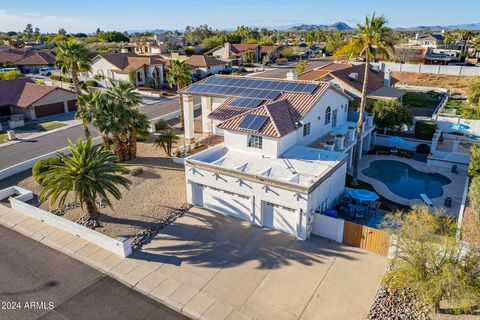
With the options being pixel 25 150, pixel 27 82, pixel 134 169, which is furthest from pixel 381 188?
pixel 27 82

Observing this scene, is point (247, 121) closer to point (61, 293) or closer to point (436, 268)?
point (436, 268)

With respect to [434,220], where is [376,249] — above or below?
below

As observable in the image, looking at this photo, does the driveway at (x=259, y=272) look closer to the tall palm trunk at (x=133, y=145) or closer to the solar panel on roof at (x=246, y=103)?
the solar panel on roof at (x=246, y=103)

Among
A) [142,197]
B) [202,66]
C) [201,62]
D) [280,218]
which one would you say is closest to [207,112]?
[142,197]

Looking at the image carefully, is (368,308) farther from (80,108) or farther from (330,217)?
(80,108)

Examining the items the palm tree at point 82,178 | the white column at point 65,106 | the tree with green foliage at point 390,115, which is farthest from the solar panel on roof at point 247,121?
the white column at point 65,106
